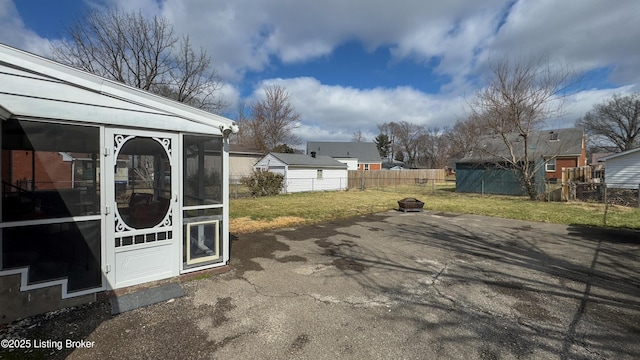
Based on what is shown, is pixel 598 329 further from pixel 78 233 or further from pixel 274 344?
pixel 78 233

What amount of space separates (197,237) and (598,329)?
5.37m

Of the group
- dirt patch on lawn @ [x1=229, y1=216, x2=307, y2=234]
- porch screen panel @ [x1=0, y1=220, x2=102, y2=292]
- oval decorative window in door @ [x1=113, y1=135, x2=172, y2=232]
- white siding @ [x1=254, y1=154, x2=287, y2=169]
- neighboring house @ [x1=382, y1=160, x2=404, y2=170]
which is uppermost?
neighboring house @ [x1=382, y1=160, x2=404, y2=170]

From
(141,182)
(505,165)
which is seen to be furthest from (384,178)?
(141,182)

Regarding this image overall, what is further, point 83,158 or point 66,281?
point 83,158

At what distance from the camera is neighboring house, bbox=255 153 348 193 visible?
22094 millimetres

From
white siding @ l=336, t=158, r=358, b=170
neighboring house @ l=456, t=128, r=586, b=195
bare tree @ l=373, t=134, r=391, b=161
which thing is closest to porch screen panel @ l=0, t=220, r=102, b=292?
neighboring house @ l=456, t=128, r=586, b=195

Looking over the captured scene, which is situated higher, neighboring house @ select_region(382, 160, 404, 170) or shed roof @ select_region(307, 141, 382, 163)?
shed roof @ select_region(307, 141, 382, 163)

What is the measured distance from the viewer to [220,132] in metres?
4.59

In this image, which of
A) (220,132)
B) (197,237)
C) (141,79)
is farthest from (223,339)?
(141,79)

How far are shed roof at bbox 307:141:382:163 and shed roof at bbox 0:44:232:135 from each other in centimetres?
4551

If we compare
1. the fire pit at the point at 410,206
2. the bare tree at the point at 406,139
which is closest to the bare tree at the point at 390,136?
the bare tree at the point at 406,139

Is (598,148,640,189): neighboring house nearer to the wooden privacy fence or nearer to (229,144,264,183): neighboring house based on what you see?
the wooden privacy fence

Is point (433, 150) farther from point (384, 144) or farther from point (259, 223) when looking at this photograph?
point (259, 223)

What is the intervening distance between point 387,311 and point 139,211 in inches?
149
